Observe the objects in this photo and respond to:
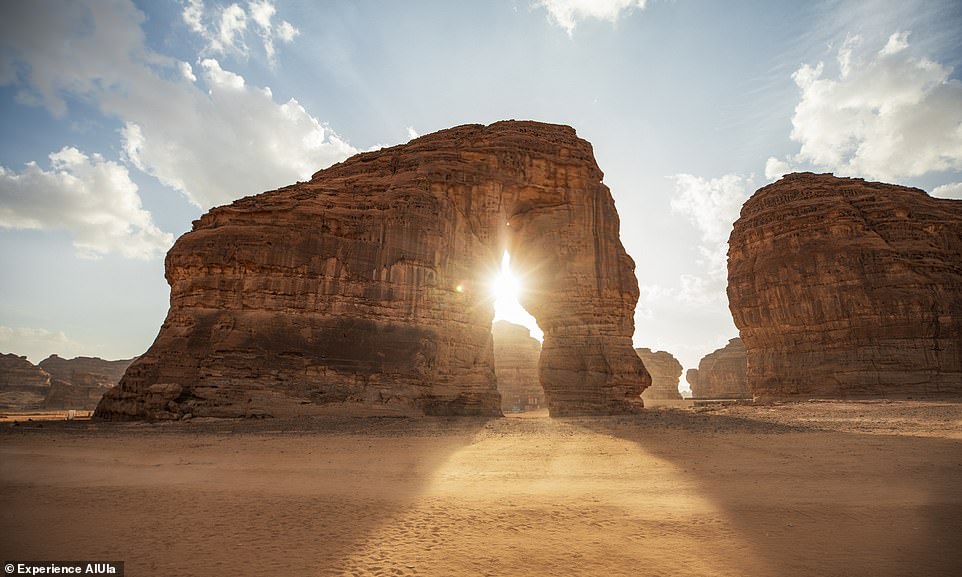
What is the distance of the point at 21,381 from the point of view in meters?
60.5

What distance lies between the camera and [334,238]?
21.8m

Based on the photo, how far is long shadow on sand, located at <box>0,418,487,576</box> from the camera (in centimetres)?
433

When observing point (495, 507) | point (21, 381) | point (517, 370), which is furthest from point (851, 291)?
point (21, 381)

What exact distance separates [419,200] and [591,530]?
20.9 meters

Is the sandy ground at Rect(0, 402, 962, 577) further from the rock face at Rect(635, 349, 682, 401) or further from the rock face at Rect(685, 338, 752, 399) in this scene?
the rock face at Rect(635, 349, 682, 401)

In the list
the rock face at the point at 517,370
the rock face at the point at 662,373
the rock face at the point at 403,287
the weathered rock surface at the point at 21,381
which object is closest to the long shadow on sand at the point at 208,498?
the rock face at the point at 403,287

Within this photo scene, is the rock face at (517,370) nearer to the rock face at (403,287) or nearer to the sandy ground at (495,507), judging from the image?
the rock face at (403,287)

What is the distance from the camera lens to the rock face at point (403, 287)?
61.7 ft

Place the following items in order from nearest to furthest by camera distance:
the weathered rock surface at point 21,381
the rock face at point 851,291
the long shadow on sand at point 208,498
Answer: the long shadow on sand at point 208,498 → the rock face at point 851,291 → the weathered rock surface at point 21,381

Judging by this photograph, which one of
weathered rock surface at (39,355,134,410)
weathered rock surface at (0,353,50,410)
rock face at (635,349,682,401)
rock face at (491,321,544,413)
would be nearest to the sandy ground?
rock face at (491,321,544,413)

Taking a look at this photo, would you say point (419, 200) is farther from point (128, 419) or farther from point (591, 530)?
point (591, 530)

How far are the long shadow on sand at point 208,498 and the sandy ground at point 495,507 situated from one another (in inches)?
1.3

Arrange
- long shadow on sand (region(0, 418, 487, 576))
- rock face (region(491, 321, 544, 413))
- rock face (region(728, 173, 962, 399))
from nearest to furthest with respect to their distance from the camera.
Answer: long shadow on sand (region(0, 418, 487, 576)) < rock face (region(728, 173, 962, 399)) < rock face (region(491, 321, 544, 413))

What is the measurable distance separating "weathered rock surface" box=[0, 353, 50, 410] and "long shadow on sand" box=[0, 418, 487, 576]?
63.1 meters
